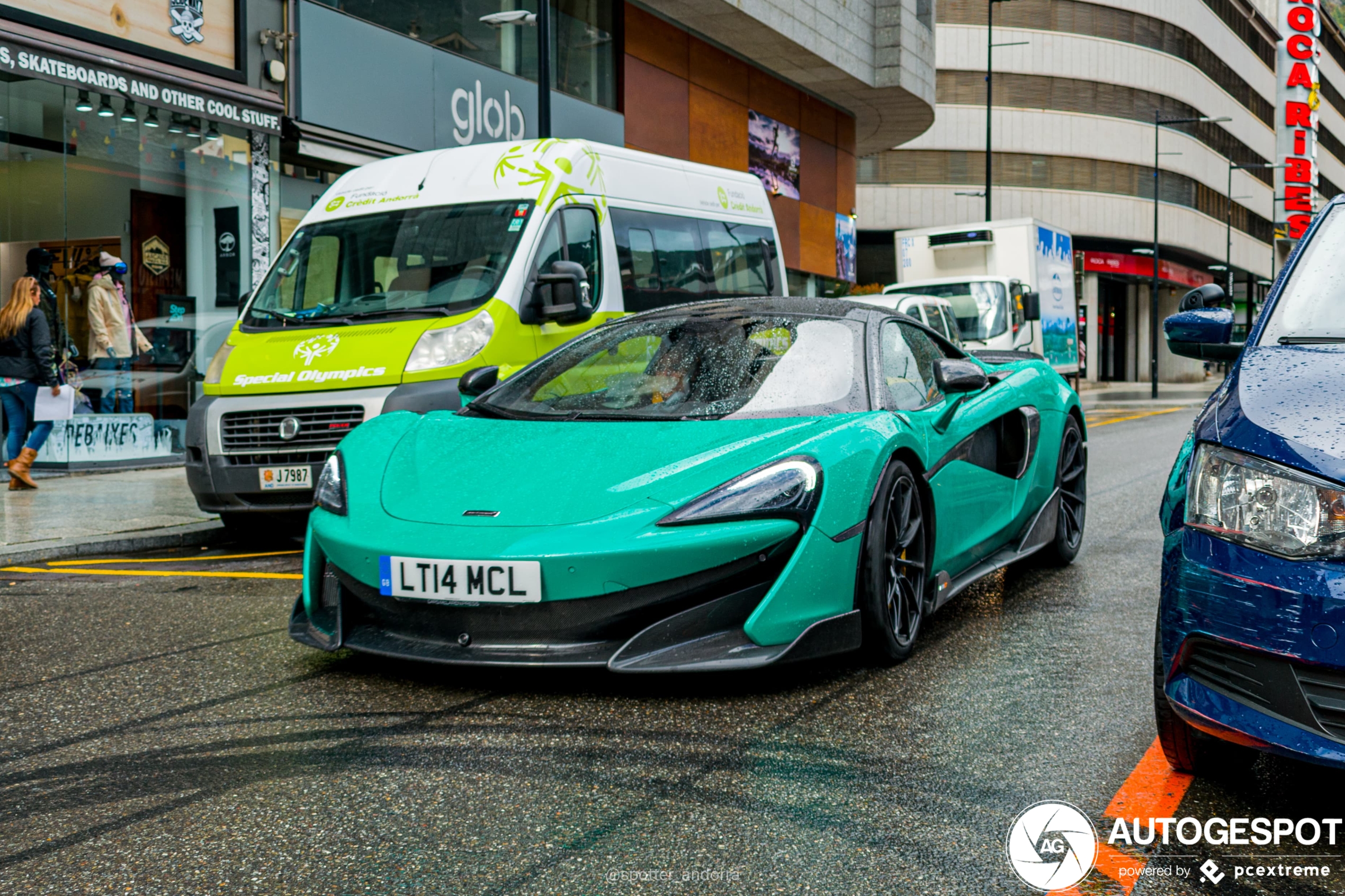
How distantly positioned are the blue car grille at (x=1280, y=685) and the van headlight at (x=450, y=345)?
5206 mm

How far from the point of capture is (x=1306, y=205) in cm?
6281

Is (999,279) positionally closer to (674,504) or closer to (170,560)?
(170,560)

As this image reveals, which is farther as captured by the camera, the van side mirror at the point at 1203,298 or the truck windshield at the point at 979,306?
the truck windshield at the point at 979,306

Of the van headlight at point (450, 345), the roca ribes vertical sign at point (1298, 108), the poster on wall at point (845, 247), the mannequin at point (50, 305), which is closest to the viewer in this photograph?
the van headlight at point (450, 345)

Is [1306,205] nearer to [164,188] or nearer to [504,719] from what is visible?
[164,188]

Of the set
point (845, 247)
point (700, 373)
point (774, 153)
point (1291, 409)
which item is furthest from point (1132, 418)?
point (1291, 409)

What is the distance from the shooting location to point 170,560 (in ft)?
25.2

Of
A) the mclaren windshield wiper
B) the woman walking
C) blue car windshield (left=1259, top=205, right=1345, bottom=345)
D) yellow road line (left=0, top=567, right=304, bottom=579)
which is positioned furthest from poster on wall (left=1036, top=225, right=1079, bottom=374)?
Answer: the mclaren windshield wiper

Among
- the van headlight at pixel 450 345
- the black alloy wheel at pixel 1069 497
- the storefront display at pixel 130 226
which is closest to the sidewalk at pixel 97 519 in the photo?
the storefront display at pixel 130 226

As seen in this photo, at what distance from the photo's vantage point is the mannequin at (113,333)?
42.5 ft

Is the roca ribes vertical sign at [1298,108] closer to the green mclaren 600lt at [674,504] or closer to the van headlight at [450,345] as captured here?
the van headlight at [450,345]

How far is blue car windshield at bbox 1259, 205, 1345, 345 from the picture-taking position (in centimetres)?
346

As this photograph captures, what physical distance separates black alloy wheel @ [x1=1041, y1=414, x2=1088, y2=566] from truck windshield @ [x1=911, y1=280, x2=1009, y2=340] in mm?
12029

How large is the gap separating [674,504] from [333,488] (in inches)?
48.9
